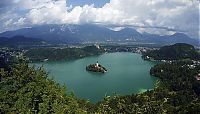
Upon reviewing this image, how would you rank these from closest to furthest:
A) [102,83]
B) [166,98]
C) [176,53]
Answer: [166,98], [102,83], [176,53]

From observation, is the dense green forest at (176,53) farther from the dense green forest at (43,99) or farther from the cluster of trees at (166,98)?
the dense green forest at (43,99)

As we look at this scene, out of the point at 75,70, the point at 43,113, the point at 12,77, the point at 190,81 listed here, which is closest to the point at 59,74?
the point at 75,70

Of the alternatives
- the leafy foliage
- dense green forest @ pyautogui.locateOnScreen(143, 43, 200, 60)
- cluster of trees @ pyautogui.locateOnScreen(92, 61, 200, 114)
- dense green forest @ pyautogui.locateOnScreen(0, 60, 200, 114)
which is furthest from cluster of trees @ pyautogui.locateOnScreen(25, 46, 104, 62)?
dense green forest @ pyautogui.locateOnScreen(0, 60, 200, 114)

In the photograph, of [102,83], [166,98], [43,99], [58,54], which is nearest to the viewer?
[166,98]

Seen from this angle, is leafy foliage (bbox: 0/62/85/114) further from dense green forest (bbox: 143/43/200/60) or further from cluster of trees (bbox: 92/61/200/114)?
dense green forest (bbox: 143/43/200/60)

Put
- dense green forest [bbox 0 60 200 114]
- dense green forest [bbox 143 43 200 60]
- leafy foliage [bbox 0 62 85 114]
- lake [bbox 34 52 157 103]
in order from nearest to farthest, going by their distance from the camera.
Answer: dense green forest [bbox 0 60 200 114] → leafy foliage [bbox 0 62 85 114] → lake [bbox 34 52 157 103] → dense green forest [bbox 143 43 200 60]

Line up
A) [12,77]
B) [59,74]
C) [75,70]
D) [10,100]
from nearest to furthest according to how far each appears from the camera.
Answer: [10,100]
[12,77]
[59,74]
[75,70]

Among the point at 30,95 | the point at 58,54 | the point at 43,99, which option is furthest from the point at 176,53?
the point at 43,99

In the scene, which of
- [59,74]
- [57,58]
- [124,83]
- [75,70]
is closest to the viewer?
[124,83]

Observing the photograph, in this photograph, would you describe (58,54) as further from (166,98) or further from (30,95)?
(166,98)

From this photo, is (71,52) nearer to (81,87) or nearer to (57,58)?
(57,58)

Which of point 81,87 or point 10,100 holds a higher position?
point 10,100
